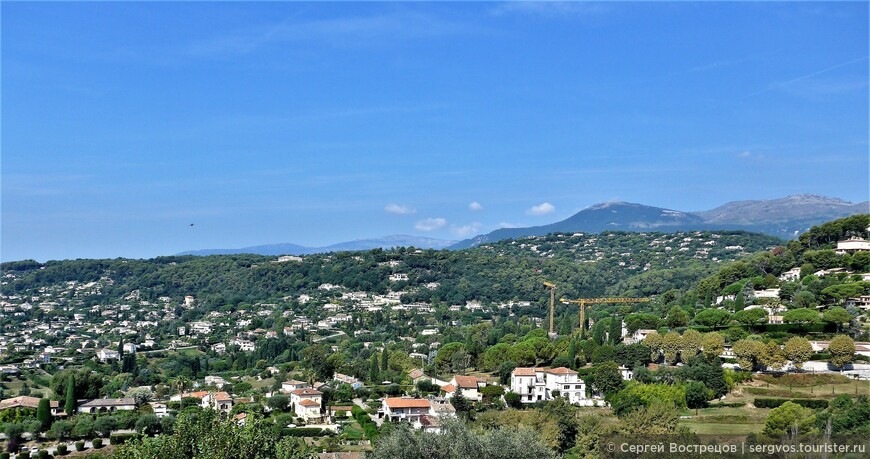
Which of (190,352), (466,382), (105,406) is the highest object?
(190,352)

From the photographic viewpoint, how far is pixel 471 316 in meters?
80.4

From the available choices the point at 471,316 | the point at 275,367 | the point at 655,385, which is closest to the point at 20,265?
the point at 471,316

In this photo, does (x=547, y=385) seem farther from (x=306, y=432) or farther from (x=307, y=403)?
(x=306, y=432)

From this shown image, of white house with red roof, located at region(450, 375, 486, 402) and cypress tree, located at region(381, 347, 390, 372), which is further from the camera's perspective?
cypress tree, located at region(381, 347, 390, 372)

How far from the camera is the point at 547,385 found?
1479 inches

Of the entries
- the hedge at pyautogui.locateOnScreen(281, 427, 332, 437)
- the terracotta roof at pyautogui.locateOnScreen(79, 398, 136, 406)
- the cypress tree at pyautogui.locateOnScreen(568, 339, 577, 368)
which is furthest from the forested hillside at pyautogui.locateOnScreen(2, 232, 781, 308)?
the terracotta roof at pyautogui.locateOnScreen(79, 398, 136, 406)

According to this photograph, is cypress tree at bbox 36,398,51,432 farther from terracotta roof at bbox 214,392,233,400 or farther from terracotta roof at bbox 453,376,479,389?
terracotta roof at bbox 453,376,479,389

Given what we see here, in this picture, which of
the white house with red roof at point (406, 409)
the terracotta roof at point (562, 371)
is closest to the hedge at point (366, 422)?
the white house with red roof at point (406, 409)

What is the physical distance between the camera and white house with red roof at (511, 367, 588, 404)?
3662 cm

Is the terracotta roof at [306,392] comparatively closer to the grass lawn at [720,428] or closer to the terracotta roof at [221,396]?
the terracotta roof at [221,396]

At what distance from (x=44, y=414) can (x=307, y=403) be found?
1085cm

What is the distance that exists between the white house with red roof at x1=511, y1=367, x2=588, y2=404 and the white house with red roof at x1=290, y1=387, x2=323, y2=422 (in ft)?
28.9

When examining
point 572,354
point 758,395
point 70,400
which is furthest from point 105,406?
point 758,395

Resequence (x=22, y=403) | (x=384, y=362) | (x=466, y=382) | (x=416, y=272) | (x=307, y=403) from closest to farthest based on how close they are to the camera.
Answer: (x=307, y=403) → (x=22, y=403) → (x=466, y=382) → (x=384, y=362) → (x=416, y=272)
